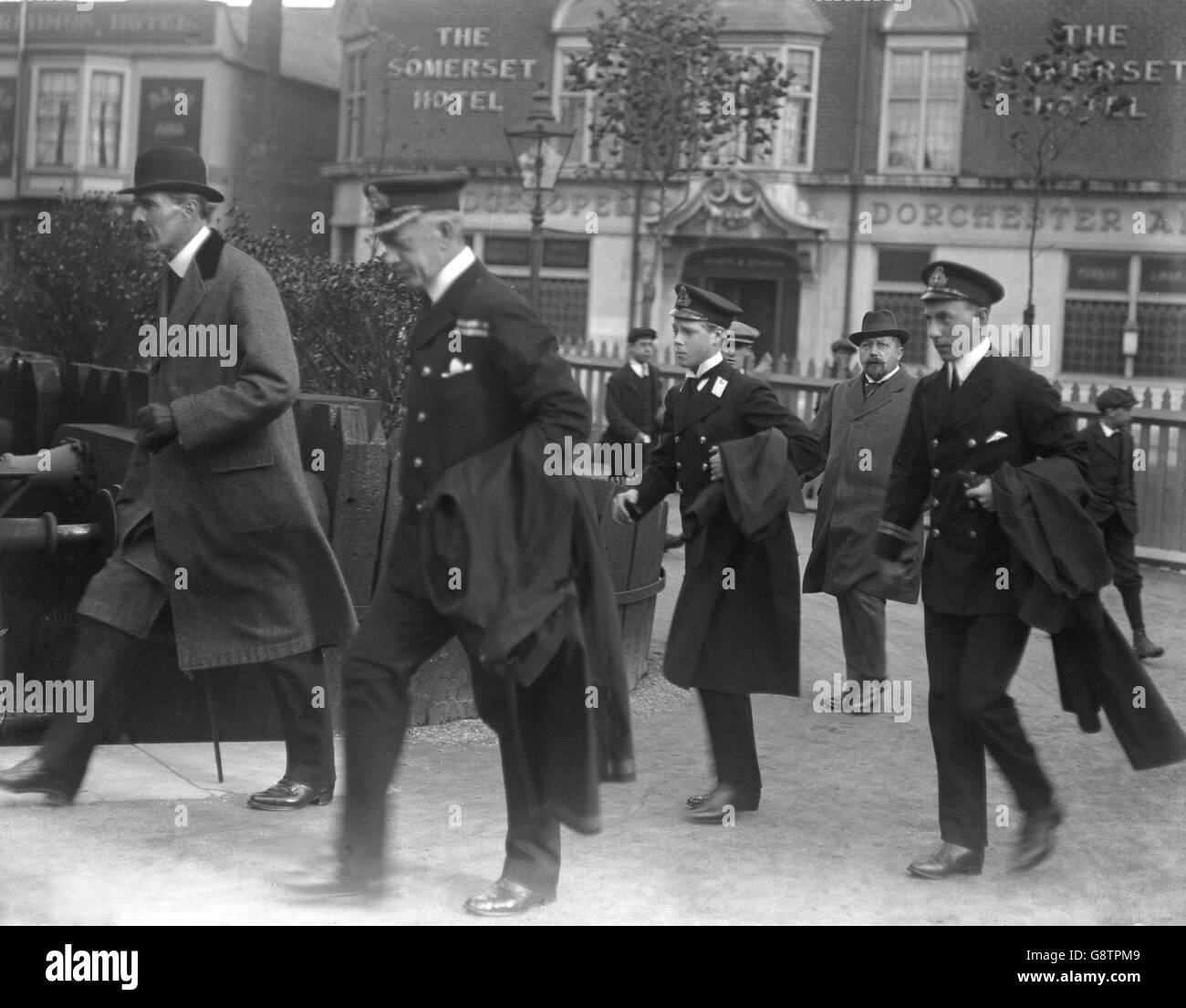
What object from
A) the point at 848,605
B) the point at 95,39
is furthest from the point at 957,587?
the point at 95,39

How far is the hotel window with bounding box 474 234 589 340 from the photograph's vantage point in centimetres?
3334

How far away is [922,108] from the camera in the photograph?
1248 inches

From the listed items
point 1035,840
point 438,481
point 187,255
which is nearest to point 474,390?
point 438,481

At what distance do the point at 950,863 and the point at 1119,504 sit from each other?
Result: 571 centimetres

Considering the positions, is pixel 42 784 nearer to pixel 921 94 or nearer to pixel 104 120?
pixel 921 94

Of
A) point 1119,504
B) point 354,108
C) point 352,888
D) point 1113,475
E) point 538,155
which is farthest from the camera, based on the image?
point 354,108

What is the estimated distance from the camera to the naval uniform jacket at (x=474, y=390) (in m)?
4.76

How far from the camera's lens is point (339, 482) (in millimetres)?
7117

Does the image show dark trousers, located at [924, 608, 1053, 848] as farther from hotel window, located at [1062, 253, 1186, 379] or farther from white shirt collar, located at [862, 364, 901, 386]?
hotel window, located at [1062, 253, 1186, 379]

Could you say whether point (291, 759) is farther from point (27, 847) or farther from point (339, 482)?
point (339, 482)

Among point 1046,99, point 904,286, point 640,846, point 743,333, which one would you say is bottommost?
point 640,846

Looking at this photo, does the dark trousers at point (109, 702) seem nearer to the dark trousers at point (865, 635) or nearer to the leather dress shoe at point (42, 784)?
the leather dress shoe at point (42, 784)

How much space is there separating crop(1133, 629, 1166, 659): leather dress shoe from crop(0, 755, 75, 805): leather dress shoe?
6.69 metres
